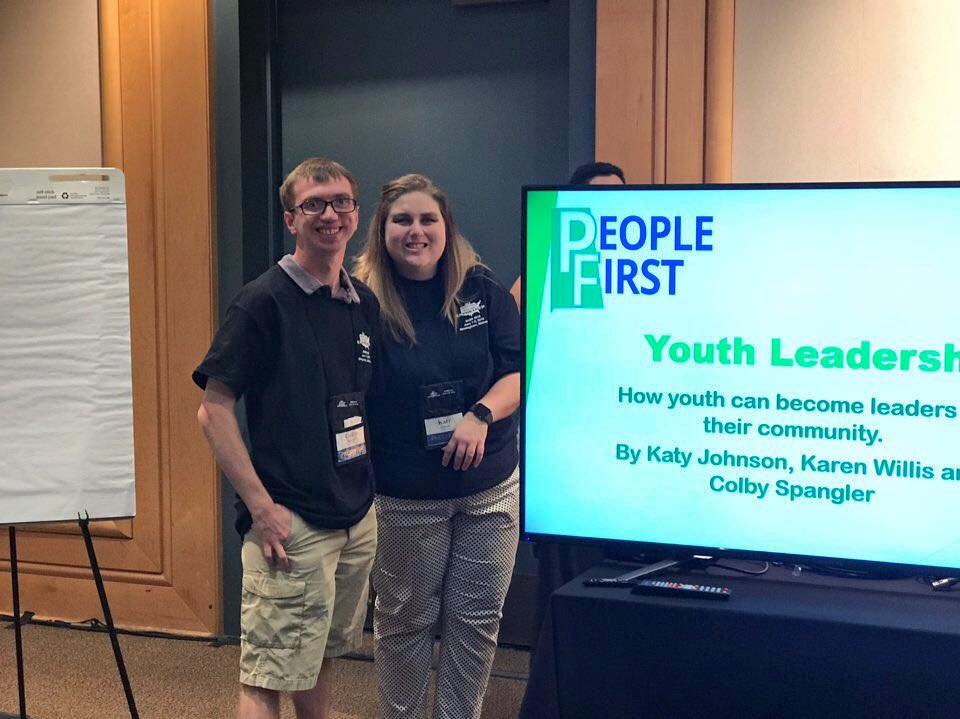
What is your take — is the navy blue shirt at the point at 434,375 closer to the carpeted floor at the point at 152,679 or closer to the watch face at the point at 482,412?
the watch face at the point at 482,412

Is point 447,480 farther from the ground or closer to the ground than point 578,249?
closer to the ground

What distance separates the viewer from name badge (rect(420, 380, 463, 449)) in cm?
233

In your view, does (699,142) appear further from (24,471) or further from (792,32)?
(24,471)

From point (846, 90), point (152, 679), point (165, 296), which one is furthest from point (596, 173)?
point (152, 679)

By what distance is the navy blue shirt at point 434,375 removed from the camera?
234cm

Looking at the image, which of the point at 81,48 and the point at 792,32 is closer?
the point at 792,32

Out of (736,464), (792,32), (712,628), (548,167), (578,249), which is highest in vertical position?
(792,32)

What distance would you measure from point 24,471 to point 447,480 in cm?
96

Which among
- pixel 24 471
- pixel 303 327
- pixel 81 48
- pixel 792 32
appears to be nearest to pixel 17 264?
pixel 24 471

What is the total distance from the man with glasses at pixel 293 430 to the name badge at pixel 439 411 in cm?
18

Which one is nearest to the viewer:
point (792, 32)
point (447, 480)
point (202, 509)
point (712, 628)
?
point (712, 628)

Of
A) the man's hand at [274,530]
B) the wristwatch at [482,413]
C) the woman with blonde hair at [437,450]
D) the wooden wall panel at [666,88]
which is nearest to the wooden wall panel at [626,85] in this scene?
the wooden wall panel at [666,88]

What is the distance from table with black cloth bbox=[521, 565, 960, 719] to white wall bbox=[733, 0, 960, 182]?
1674 mm

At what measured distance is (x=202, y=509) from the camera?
354 cm
